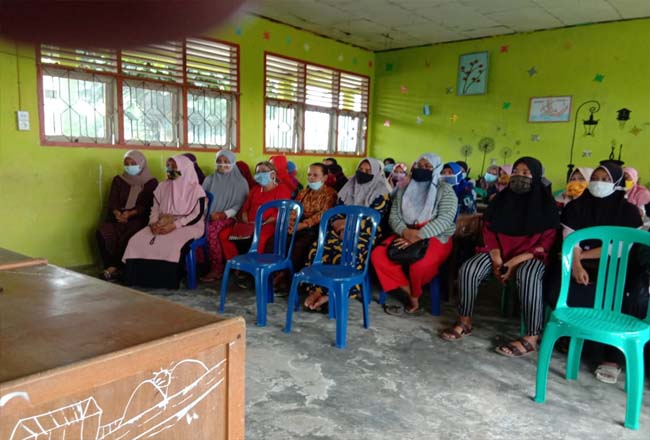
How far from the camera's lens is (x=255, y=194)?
408 cm

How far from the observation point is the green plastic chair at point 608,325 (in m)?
1.86

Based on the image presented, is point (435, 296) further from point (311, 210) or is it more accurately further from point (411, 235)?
point (311, 210)

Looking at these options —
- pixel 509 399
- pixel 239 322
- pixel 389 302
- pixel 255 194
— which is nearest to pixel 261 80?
pixel 255 194

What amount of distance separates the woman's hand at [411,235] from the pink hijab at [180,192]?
66.5 inches

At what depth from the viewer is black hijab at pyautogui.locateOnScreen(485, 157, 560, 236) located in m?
2.70

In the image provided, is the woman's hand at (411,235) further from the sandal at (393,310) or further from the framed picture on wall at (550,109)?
the framed picture on wall at (550,109)

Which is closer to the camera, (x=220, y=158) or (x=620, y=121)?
(x=220, y=158)

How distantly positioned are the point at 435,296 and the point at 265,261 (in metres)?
1.17

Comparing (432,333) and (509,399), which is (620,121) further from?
(509,399)

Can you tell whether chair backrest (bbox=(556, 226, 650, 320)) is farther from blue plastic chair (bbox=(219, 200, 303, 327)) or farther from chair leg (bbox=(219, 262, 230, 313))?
chair leg (bbox=(219, 262, 230, 313))

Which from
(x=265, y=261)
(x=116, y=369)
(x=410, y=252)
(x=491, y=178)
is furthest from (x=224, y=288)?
(x=491, y=178)

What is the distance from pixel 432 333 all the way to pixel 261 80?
3.65m

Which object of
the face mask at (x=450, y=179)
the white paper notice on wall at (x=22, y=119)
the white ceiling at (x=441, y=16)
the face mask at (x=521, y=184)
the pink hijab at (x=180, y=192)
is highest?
the white ceiling at (x=441, y=16)

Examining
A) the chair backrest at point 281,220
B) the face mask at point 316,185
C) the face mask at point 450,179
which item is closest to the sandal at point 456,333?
the chair backrest at point 281,220
